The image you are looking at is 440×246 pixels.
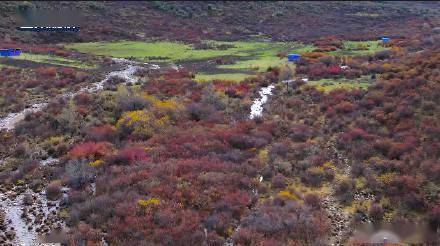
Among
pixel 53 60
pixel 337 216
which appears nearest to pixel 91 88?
pixel 53 60

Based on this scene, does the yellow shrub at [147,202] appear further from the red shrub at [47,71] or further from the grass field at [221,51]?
the red shrub at [47,71]

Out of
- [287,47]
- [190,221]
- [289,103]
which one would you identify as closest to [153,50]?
[287,47]

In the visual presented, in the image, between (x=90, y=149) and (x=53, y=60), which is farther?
(x=53, y=60)

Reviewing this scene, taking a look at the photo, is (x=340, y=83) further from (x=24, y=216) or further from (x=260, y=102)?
(x=24, y=216)

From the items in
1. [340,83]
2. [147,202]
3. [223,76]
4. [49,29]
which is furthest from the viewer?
[49,29]

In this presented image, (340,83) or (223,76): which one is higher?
(340,83)

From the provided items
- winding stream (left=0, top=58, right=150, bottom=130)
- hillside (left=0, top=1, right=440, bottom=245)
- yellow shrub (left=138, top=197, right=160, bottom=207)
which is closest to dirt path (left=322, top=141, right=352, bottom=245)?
hillside (left=0, top=1, right=440, bottom=245)

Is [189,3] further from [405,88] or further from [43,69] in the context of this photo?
[405,88]
